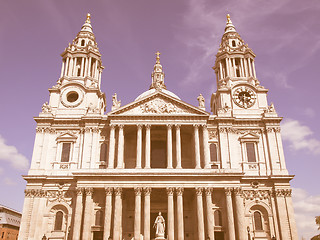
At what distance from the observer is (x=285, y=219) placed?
112 feet

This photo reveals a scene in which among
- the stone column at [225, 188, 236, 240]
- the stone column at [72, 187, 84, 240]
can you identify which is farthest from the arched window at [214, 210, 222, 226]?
the stone column at [72, 187, 84, 240]

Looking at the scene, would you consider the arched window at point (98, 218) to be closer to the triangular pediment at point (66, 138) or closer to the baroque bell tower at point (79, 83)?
the triangular pediment at point (66, 138)

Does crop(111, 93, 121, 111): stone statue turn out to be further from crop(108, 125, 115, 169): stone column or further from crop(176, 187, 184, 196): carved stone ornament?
crop(176, 187, 184, 196): carved stone ornament

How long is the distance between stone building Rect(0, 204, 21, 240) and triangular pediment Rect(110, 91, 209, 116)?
34.2 metres

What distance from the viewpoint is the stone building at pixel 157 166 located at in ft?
108

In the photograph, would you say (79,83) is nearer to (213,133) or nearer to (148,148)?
(148,148)

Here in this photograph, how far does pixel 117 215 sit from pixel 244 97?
22.7 meters

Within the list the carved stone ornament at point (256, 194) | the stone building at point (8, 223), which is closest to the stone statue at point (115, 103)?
the carved stone ornament at point (256, 194)

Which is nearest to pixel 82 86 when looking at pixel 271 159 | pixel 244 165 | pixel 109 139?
pixel 109 139

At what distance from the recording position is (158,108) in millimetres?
38719

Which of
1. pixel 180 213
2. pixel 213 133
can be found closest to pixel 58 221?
pixel 180 213

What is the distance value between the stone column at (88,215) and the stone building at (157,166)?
0.10 metres

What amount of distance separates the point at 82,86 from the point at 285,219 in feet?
97.4

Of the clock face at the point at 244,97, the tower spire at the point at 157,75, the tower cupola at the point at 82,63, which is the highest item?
the tower spire at the point at 157,75
